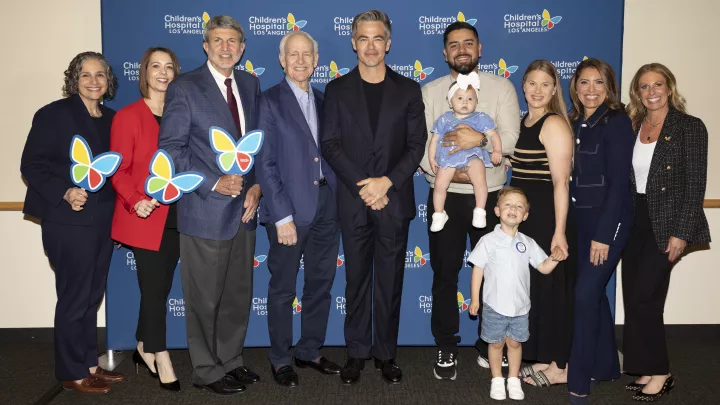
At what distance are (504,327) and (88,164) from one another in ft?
8.16

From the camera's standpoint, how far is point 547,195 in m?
3.40

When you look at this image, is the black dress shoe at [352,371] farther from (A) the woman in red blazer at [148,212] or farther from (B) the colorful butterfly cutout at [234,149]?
(B) the colorful butterfly cutout at [234,149]

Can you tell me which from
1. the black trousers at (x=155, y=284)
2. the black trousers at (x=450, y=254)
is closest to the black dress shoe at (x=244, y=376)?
the black trousers at (x=155, y=284)

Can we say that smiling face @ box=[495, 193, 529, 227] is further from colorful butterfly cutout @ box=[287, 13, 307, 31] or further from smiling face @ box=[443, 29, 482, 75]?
colorful butterfly cutout @ box=[287, 13, 307, 31]

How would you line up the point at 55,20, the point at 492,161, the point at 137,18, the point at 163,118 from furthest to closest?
the point at 55,20 → the point at 137,18 → the point at 492,161 → the point at 163,118

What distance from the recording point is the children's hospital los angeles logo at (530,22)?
→ 13.5ft

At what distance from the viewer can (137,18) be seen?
13.3ft

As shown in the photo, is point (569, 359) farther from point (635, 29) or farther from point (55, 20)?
point (55, 20)

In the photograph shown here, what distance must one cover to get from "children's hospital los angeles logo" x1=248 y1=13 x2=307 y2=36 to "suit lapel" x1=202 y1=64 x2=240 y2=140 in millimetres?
814

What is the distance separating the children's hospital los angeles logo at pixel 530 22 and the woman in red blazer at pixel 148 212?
2241 millimetres

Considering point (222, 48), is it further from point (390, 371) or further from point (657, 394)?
point (657, 394)

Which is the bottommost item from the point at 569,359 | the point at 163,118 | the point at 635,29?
the point at 569,359

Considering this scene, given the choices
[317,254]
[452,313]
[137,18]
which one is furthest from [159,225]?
[452,313]

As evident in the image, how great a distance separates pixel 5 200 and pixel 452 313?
339 centimetres
